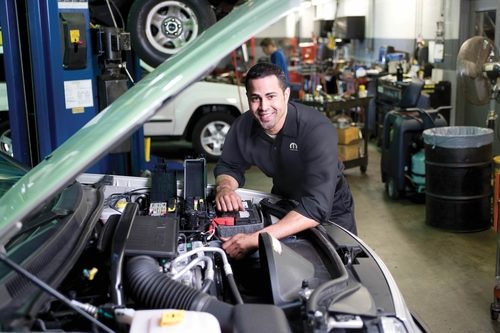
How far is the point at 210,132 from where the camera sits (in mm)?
7805

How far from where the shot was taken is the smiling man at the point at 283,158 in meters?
2.38

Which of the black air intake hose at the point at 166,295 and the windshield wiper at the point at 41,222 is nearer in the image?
the black air intake hose at the point at 166,295

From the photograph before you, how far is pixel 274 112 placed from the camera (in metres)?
2.64

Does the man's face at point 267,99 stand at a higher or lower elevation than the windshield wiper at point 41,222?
higher

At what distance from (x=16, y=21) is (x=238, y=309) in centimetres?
314

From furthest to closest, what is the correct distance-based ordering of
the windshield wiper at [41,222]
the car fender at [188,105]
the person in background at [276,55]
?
the person in background at [276,55] < the car fender at [188,105] < the windshield wiper at [41,222]

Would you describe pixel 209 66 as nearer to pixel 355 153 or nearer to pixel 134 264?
pixel 134 264

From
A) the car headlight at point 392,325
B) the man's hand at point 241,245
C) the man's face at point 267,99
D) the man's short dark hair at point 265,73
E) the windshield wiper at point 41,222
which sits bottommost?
the car headlight at point 392,325

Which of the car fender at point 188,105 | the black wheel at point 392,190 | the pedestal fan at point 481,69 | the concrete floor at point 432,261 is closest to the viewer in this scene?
the concrete floor at point 432,261

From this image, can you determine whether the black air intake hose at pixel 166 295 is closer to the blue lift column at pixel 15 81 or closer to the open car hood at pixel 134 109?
the open car hood at pixel 134 109

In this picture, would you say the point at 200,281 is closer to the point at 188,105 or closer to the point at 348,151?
the point at 348,151

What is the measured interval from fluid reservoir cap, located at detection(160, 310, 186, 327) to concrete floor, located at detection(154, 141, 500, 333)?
1.73 m

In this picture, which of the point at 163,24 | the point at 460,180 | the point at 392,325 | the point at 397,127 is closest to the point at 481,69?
the point at 460,180

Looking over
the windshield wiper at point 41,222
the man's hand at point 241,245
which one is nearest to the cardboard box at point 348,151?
the man's hand at point 241,245
